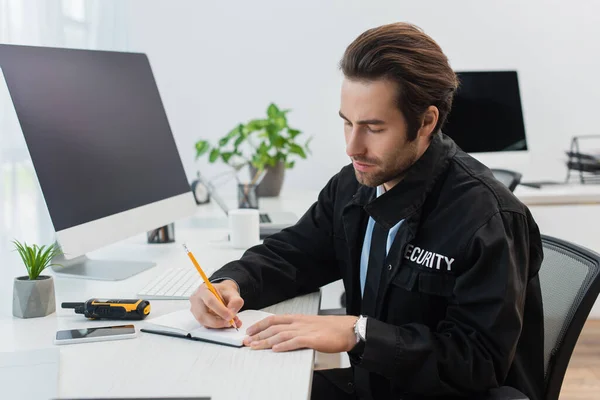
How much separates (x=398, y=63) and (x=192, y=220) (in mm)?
1455

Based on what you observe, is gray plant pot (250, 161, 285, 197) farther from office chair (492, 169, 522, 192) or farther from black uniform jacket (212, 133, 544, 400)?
black uniform jacket (212, 133, 544, 400)

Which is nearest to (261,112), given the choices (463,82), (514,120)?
(463,82)

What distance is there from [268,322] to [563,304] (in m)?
0.56

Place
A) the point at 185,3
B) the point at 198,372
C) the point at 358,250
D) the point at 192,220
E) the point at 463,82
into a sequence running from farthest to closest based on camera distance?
the point at 185,3 < the point at 463,82 < the point at 192,220 < the point at 358,250 < the point at 198,372

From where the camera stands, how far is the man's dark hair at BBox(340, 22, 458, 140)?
1239 mm

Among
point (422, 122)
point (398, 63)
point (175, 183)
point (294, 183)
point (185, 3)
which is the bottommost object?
point (294, 183)

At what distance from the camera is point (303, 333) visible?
1126mm

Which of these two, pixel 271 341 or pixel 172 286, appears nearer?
pixel 271 341

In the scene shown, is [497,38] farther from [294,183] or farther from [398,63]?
[398,63]

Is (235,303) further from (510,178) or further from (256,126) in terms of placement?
(256,126)

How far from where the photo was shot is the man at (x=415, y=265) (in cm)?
113

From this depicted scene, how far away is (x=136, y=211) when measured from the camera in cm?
171

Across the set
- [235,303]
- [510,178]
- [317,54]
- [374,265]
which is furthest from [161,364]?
[317,54]

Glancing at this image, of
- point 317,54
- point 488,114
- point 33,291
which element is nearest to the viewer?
point 33,291
